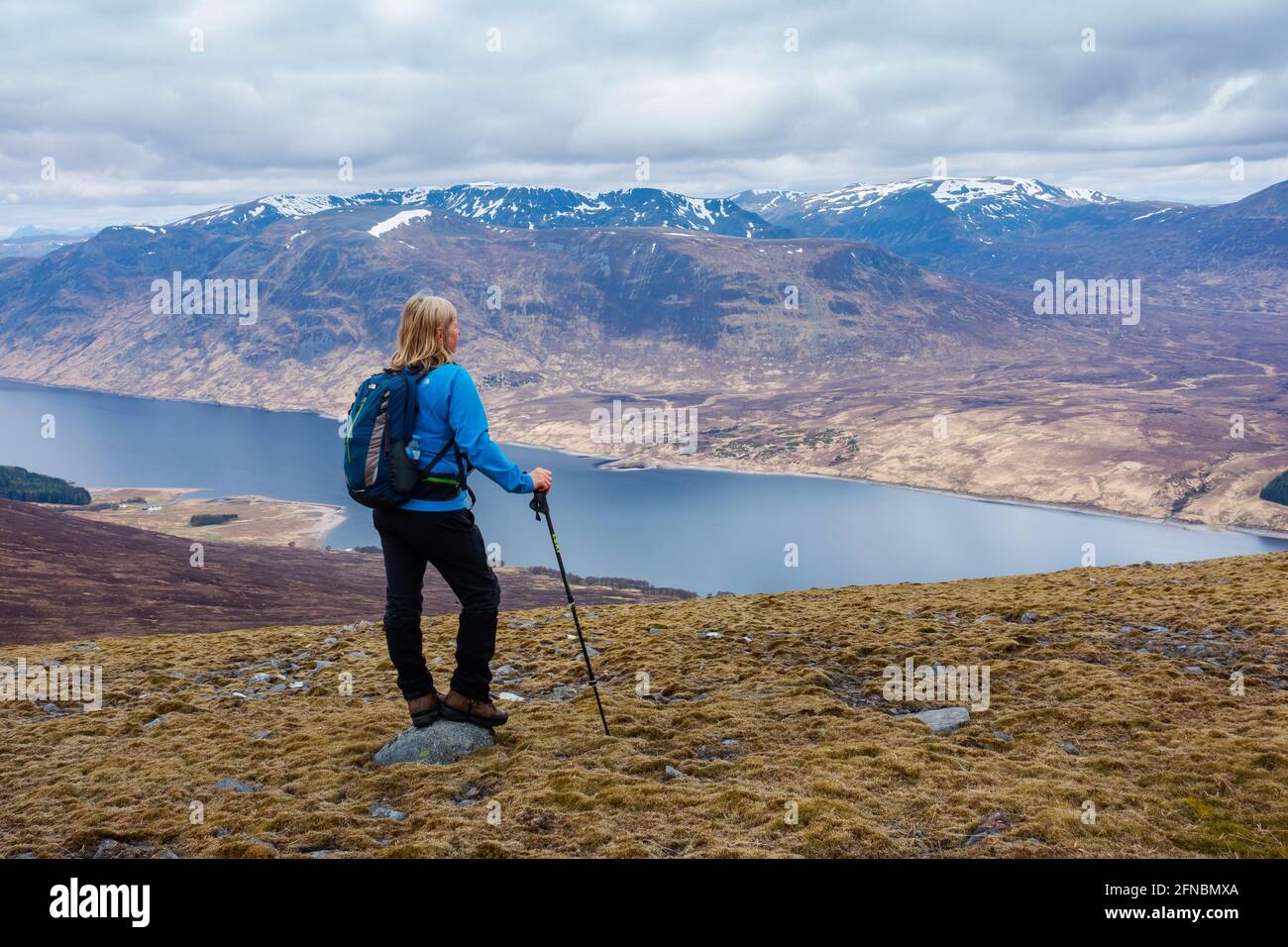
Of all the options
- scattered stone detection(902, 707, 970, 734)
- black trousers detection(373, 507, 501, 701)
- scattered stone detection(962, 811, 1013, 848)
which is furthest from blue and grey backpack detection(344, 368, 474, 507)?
scattered stone detection(902, 707, 970, 734)

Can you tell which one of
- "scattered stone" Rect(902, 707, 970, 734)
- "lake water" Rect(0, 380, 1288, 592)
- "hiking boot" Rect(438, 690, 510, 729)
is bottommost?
"lake water" Rect(0, 380, 1288, 592)

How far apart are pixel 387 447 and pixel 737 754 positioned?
17.7 ft

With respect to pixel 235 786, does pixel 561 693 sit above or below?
below

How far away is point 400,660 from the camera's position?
10188 mm

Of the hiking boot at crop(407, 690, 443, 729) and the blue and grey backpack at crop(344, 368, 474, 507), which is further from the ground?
the blue and grey backpack at crop(344, 368, 474, 507)

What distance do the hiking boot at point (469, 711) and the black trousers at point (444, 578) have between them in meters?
0.11

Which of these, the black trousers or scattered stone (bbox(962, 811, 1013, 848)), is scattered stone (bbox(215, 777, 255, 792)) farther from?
scattered stone (bbox(962, 811, 1013, 848))

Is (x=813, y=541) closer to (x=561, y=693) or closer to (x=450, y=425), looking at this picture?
(x=561, y=693)

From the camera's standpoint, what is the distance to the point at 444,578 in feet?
32.2

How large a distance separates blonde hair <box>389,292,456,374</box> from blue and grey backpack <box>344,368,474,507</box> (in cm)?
18

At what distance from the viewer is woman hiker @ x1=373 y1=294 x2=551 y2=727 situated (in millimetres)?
9188

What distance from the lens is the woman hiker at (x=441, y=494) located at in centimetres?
919

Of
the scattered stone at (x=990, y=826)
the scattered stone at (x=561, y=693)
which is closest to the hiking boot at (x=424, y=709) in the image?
the scattered stone at (x=561, y=693)

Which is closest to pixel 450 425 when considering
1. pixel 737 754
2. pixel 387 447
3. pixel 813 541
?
pixel 387 447
